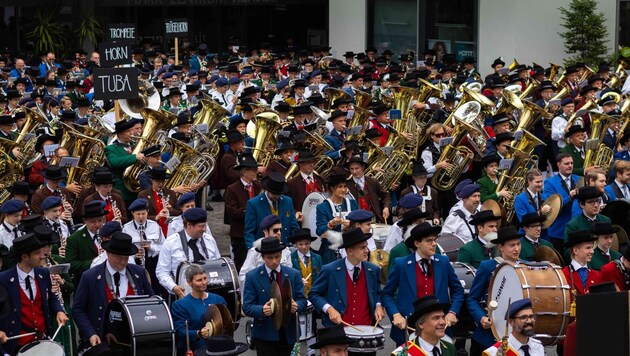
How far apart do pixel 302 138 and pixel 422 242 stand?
20.5 ft

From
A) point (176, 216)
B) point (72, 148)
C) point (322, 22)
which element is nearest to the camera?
point (176, 216)

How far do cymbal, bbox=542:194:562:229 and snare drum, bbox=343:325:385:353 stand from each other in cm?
419

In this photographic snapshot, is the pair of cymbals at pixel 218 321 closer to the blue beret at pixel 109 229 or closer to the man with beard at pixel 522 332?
the blue beret at pixel 109 229

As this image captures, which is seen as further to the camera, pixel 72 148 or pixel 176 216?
pixel 72 148

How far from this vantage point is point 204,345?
418 inches

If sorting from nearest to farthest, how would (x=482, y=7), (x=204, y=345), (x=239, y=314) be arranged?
(x=204, y=345)
(x=239, y=314)
(x=482, y=7)

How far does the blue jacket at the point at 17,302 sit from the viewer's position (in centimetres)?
1065

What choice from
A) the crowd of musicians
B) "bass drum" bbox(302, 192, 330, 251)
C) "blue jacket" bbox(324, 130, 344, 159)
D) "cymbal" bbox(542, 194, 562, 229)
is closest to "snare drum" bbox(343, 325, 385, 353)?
the crowd of musicians

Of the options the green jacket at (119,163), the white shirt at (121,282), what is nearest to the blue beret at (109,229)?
the white shirt at (121,282)

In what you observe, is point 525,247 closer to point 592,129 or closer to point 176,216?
point 176,216

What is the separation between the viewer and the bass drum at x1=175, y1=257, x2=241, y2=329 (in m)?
11.9

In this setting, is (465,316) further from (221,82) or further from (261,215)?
(221,82)

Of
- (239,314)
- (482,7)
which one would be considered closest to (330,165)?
(239,314)

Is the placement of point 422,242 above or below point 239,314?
above
